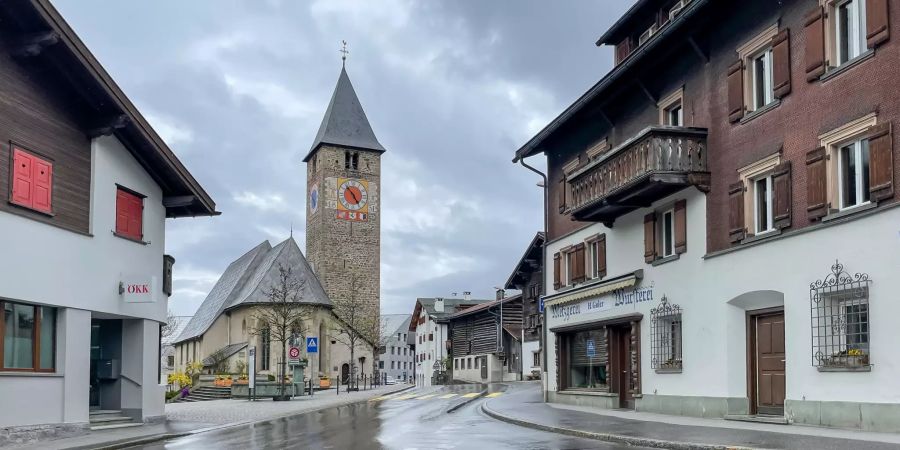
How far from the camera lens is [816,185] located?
16.9m

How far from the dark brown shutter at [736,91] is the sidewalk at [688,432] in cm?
642

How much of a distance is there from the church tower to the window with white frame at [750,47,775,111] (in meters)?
65.7

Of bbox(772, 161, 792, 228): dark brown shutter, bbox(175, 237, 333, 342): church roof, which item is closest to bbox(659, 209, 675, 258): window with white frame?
bbox(772, 161, 792, 228): dark brown shutter

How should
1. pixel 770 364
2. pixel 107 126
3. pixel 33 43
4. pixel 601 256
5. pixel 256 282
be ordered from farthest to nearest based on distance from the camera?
1. pixel 256 282
2. pixel 601 256
3. pixel 107 126
4. pixel 33 43
5. pixel 770 364

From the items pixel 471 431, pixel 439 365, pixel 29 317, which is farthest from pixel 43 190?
pixel 439 365

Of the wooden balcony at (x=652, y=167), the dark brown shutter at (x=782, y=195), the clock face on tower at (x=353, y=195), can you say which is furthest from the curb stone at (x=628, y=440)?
the clock face on tower at (x=353, y=195)

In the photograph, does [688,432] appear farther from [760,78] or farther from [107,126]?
[107,126]

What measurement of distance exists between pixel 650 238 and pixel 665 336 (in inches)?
97.4

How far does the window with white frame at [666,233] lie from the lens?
2330 centimetres

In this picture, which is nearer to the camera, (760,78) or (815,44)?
(815,44)

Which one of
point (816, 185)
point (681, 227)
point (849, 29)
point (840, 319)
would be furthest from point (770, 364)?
point (849, 29)

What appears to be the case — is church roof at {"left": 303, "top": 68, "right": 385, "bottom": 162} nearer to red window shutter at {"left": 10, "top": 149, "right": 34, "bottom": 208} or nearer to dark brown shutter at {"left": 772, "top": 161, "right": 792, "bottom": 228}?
red window shutter at {"left": 10, "top": 149, "right": 34, "bottom": 208}

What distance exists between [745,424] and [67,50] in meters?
15.8

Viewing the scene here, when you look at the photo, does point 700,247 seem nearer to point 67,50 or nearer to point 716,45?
point 716,45
